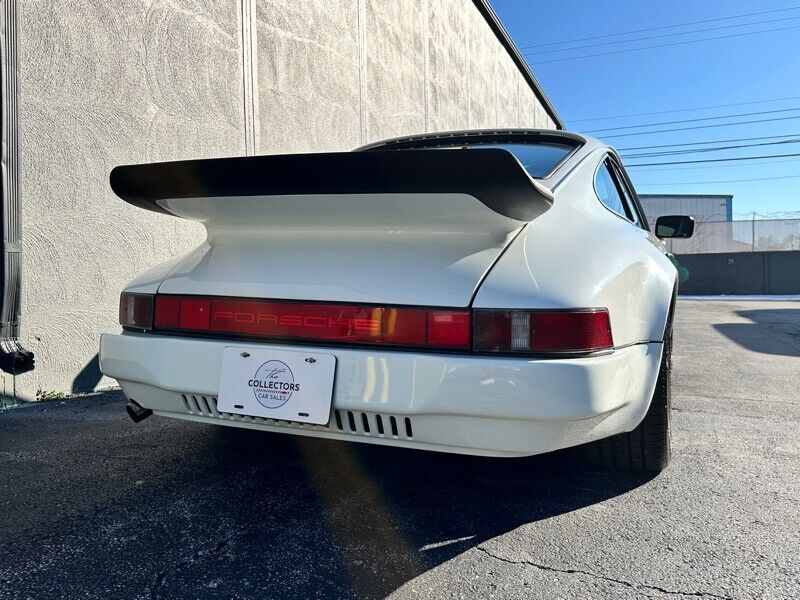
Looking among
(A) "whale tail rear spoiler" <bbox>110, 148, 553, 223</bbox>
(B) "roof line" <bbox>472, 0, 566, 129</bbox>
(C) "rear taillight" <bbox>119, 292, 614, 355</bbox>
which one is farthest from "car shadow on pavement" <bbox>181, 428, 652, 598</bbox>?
(B) "roof line" <bbox>472, 0, 566, 129</bbox>

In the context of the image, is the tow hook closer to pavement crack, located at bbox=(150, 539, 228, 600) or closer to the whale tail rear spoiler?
pavement crack, located at bbox=(150, 539, 228, 600)

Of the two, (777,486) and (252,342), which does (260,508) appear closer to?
(252,342)

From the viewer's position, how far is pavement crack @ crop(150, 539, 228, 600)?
154 cm

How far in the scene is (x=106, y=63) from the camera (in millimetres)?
3914

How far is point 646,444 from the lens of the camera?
88.0 inches

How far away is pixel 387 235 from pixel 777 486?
1.82 metres

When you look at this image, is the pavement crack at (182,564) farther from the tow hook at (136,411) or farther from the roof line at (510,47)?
the roof line at (510,47)

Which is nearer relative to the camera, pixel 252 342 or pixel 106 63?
pixel 252 342

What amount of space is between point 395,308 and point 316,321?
0.26 m

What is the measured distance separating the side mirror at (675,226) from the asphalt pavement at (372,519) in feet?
4.52

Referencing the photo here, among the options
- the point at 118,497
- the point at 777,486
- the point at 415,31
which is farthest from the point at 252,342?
the point at 415,31

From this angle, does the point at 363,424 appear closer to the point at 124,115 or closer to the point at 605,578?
the point at 605,578

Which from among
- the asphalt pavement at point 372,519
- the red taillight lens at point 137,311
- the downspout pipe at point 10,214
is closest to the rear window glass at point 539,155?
the asphalt pavement at point 372,519

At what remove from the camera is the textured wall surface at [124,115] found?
3553 millimetres
